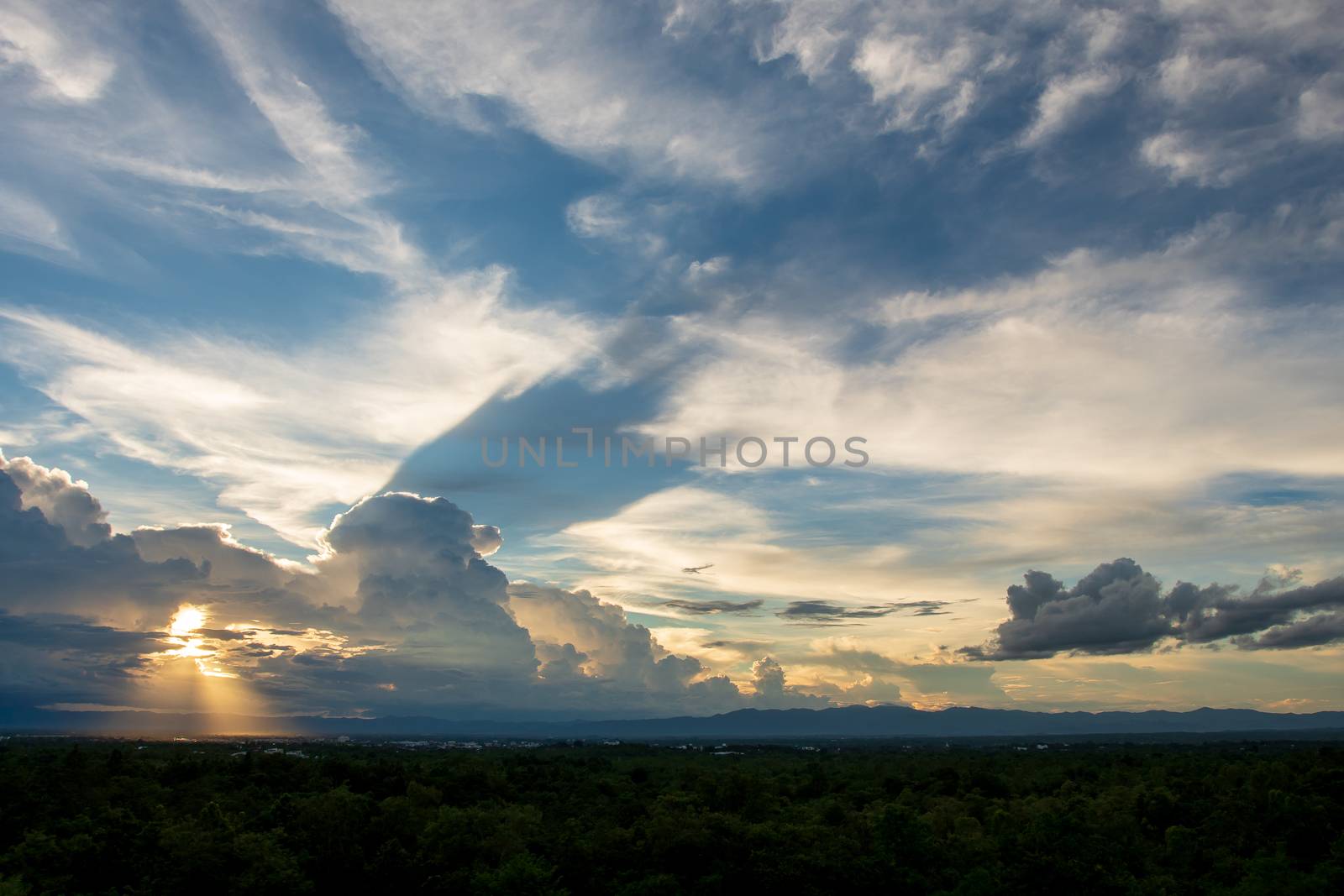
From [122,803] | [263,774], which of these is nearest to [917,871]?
[122,803]

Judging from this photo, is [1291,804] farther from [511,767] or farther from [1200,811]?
[511,767]

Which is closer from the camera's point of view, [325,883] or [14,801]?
[325,883]

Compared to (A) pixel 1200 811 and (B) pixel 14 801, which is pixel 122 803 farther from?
(A) pixel 1200 811

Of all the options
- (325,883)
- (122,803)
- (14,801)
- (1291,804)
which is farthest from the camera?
(122,803)

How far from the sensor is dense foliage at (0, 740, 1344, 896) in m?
55.6

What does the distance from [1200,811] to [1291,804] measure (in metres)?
20.9

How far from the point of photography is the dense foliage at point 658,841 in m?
55.6

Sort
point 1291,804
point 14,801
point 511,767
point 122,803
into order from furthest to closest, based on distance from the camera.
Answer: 1. point 511,767
2. point 122,803
3. point 14,801
4. point 1291,804

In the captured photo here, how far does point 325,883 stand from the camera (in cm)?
5966

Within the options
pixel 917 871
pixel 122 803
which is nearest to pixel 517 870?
pixel 917 871

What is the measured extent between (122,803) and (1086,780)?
134707 mm

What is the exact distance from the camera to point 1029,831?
62438 millimetres

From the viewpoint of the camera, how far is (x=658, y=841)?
2480 inches

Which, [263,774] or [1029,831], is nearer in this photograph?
[1029,831]
